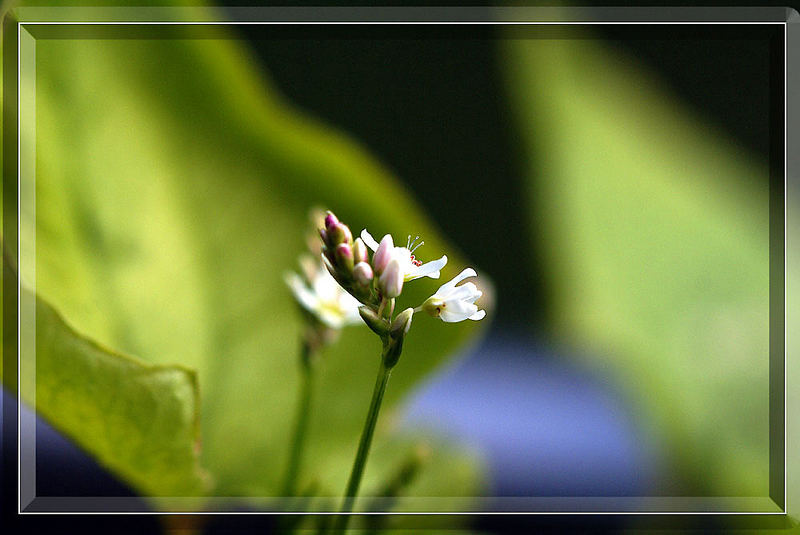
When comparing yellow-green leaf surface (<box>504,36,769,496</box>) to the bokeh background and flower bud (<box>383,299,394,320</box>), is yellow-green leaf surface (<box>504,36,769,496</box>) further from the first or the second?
flower bud (<box>383,299,394,320</box>)

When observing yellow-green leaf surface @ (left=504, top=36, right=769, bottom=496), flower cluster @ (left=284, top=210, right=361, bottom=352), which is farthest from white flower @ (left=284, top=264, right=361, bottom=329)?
yellow-green leaf surface @ (left=504, top=36, right=769, bottom=496)

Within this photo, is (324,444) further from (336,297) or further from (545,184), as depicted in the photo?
(545,184)

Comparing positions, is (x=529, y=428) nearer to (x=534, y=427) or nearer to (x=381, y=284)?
(x=534, y=427)

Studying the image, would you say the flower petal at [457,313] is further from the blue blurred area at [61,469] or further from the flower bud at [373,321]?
the blue blurred area at [61,469]

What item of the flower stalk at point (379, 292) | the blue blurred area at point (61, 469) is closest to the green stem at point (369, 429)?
the flower stalk at point (379, 292)

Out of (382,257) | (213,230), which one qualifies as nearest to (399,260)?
(382,257)
